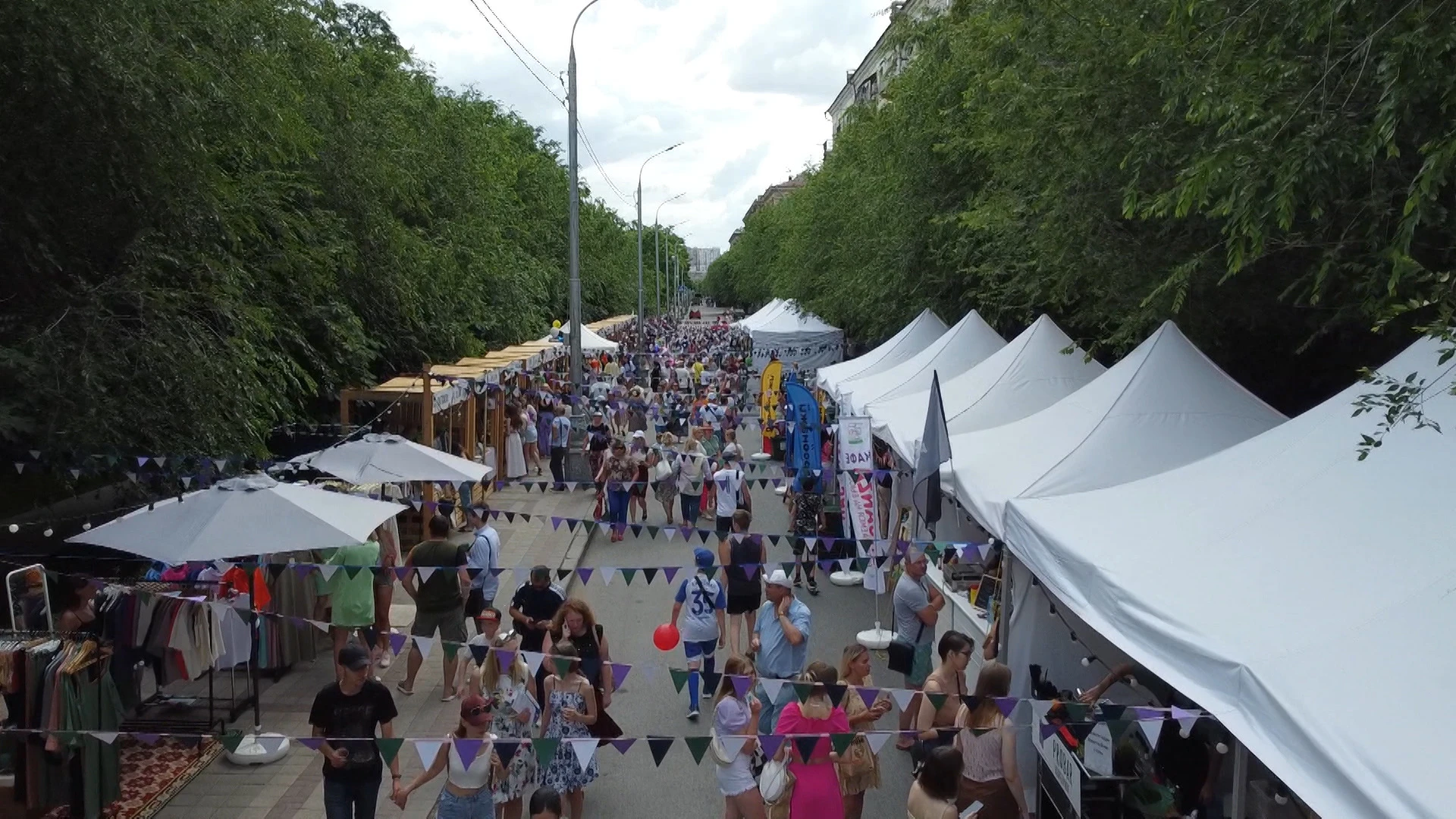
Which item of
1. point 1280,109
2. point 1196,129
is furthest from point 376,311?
point 1280,109

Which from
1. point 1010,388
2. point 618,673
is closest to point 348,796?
point 618,673

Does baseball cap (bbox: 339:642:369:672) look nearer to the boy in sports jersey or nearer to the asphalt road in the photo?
the asphalt road

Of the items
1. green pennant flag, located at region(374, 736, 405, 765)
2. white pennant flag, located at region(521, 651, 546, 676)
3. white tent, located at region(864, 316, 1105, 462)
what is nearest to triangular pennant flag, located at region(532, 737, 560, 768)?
white pennant flag, located at region(521, 651, 546, 676)

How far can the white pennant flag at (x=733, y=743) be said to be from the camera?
20.9 feet

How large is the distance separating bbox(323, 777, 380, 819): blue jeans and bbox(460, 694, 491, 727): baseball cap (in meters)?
0.70

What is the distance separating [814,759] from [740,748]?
510 mm

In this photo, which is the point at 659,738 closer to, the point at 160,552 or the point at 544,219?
the point at 160,552

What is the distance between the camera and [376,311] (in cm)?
1928

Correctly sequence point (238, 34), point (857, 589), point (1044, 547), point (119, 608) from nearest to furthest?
point (1044, 547), point (119, 608), point (238, 34), point (857, 589)

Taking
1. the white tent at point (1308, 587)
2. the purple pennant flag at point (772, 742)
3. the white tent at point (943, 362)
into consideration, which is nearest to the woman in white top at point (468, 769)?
the purple pennant flag at point (772, 742)

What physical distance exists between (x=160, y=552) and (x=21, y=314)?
9.04ft

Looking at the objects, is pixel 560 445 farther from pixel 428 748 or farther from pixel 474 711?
pixel 428 748

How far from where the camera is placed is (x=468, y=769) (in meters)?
6.09

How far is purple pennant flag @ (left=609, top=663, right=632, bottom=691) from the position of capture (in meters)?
7.11
